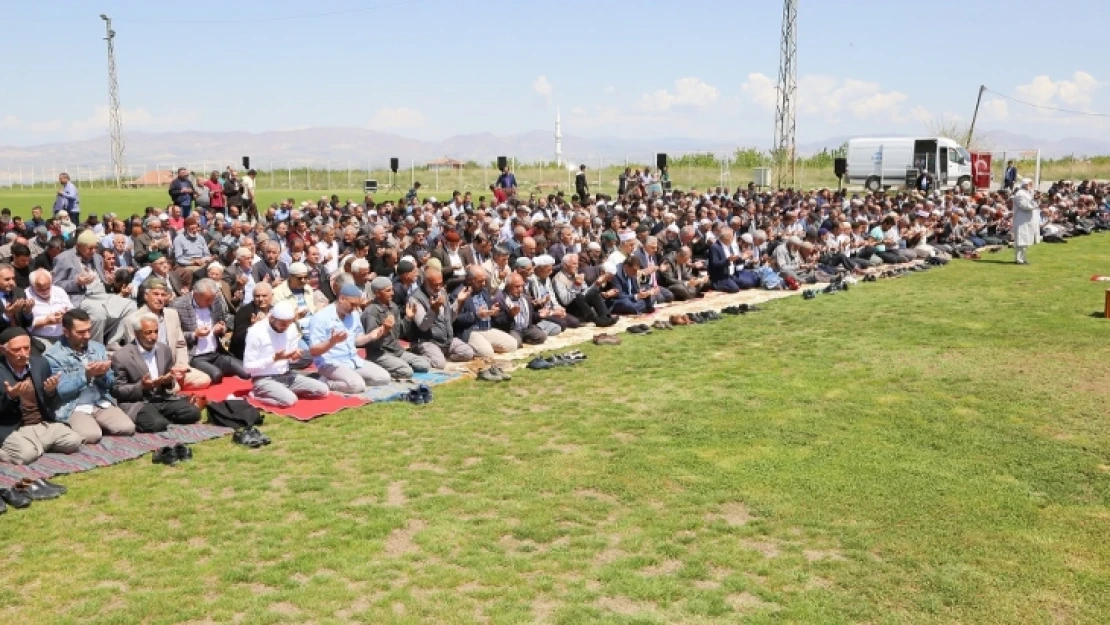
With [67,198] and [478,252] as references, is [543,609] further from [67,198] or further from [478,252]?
[67,198]

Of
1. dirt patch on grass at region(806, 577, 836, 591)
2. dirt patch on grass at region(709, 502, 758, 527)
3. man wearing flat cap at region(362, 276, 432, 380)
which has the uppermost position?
man wearing flat cap at region(362, 276, 432, 380)

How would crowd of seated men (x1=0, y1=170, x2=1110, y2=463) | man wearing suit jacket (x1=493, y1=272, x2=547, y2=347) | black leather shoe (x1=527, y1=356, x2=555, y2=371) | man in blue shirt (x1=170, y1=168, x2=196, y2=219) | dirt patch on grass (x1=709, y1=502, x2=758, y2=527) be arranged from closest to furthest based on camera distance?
dirt patch on grass (x1=709, y1=502, x2=758, y2=527) < crowd of seated men (x1=0, y1=170, x2=1110, y2=463) < black leather shoe (x1=527, y1=356, x2=555, y2=371) < man wearing suit jacket (x1=493, y1=272, x2=547, y2=347) < man in blue shirt (x1=170, y1=168, x2=196, y2=219)

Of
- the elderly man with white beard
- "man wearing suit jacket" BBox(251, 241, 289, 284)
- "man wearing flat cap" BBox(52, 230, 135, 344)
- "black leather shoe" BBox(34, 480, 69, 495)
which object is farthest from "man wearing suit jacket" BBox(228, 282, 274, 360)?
the elderly man with white beard

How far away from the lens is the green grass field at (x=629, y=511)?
Result: 5.21 metres

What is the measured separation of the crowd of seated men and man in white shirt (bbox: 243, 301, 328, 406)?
19mm

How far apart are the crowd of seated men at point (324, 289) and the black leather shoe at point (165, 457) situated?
625 mm

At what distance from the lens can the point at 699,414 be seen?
8805mm

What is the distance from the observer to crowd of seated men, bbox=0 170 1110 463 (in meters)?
8.23

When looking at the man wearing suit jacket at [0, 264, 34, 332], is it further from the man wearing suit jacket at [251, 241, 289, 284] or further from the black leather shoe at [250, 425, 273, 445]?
the black leather shoe at [250, 425, 273, 445]

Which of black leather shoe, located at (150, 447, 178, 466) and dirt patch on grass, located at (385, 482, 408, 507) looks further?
black leather shoe, located at (150, 447, 178, 466)

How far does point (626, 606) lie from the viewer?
5.16 m

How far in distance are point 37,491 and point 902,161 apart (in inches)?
1683

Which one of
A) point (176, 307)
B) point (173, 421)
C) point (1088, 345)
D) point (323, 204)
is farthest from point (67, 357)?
point (323, 204)

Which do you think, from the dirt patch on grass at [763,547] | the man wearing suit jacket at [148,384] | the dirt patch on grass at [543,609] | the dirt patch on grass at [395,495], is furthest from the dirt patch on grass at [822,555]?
the man wearing suit jacket at [148,384]
